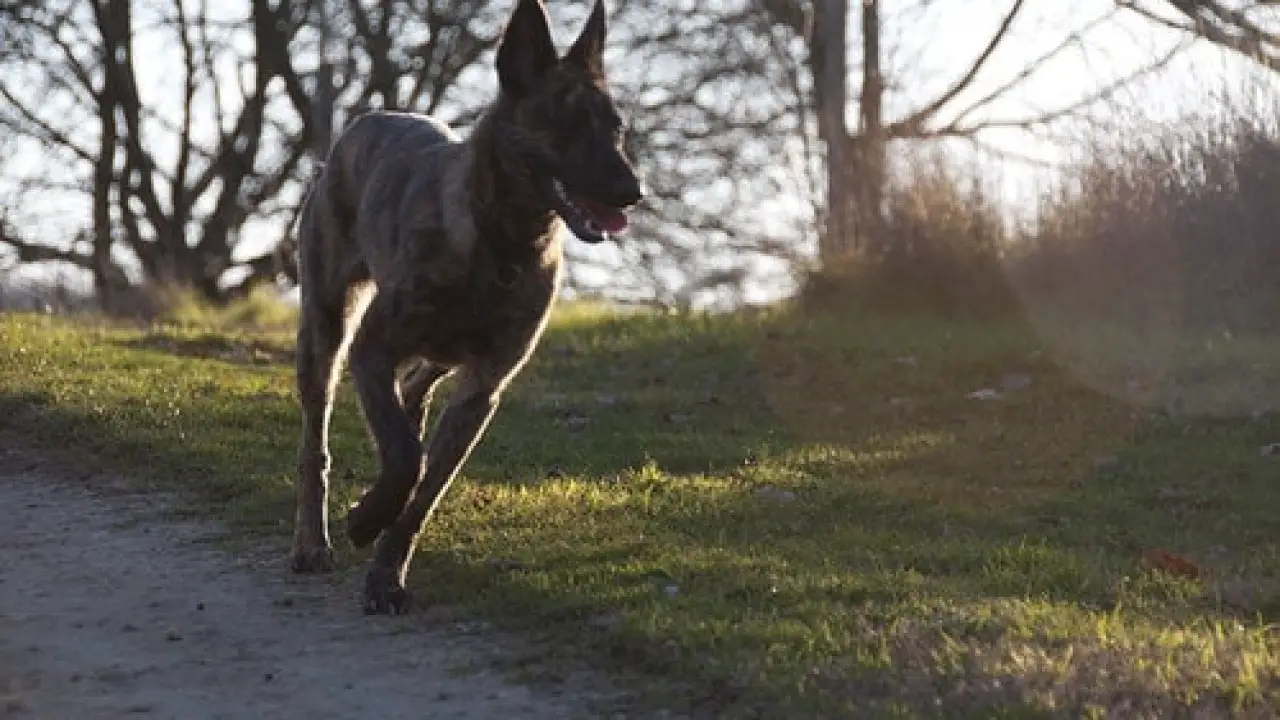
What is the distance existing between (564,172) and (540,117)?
0.23 m

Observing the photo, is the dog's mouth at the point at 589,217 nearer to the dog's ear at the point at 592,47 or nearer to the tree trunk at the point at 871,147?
the dog's ear at the point at 592,47

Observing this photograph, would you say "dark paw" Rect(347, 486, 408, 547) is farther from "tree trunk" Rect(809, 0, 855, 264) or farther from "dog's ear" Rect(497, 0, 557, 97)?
"tree trunk" Rect(809, 0, 855, 264)

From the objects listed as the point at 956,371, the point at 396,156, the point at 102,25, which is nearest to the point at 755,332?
the point at 956,371

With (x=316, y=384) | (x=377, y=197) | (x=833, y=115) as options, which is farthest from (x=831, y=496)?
(x=833, y=115)

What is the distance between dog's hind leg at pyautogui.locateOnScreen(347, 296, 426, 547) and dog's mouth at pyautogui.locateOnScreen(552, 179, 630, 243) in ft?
2.44

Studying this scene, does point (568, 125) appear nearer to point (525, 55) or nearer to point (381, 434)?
point (525, 55)

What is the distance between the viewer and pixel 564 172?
19.1ft

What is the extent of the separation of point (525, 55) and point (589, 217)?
596 millimetres

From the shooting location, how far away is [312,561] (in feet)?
22.5

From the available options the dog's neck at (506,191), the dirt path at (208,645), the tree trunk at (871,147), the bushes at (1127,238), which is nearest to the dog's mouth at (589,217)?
the dog's neck at (506,191)

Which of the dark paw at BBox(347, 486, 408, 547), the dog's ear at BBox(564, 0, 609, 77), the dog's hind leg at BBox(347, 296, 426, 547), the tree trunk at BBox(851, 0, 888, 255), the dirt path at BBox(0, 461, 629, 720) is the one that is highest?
the tree trunk at BBox(851, 0, 888, 255)

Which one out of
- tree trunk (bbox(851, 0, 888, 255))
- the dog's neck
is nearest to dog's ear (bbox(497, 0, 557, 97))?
the dog's neck

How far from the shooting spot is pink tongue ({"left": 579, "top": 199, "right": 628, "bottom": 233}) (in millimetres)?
5820

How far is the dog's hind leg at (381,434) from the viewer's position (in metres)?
5.98
